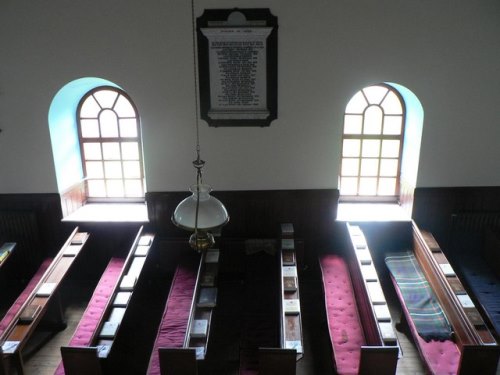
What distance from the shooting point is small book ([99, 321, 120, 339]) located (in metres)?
5.45

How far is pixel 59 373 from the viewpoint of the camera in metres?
5.23

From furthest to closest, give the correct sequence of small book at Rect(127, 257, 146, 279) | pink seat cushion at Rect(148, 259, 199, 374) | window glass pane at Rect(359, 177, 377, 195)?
window glass pane at Rect(359, 177, 377, 195)
small book at Rect(127, 257, 146, 279)
pink seat cushion at Rect(148, 259, 199, 374)

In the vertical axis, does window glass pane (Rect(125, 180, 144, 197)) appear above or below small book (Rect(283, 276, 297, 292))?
above

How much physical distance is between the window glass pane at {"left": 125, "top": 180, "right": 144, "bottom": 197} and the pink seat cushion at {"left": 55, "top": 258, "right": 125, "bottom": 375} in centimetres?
130

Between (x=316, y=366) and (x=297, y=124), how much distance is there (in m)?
3.64

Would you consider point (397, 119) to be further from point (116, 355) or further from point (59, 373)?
point (59, 373)

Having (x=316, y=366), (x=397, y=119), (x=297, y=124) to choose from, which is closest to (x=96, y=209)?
(x=297, y=124)

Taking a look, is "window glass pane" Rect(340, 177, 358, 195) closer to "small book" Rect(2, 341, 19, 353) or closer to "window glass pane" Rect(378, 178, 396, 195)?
"window glass pane" Rect(378, 178, 396, 195)

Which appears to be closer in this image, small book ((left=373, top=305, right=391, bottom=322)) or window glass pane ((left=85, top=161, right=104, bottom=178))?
small book ((left=373, top=305, right=391, bottom=322))

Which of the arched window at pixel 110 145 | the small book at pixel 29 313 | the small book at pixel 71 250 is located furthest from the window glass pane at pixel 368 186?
the small book at pixel 29 313

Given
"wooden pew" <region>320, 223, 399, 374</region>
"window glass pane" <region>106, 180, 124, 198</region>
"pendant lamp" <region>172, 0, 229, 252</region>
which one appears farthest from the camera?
"window glass pane" <region>106, 180, 124, 198</region>

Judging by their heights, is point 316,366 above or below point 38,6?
below

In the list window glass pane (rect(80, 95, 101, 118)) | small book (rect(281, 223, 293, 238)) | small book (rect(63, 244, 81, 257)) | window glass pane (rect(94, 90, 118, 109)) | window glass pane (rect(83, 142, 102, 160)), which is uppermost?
window glass pane (rect(94, 90, 118, 109))

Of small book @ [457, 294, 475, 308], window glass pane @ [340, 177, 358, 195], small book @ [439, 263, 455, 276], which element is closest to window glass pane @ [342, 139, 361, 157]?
window glass pane @ [340, 177, 358, 195]
